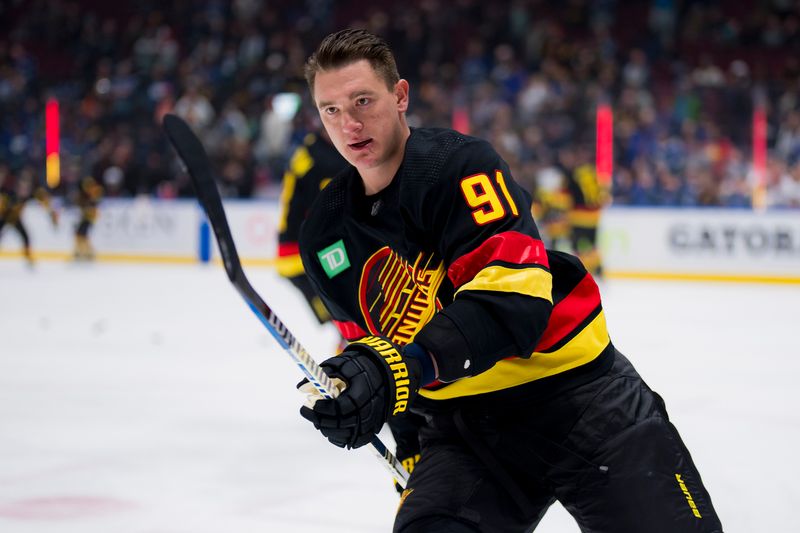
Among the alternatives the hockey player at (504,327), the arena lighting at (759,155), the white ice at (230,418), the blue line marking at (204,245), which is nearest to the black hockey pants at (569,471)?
the hockey player at (504,327)

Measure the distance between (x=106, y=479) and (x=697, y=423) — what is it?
7.56 ft

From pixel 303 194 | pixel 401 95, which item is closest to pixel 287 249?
pixel 303 194

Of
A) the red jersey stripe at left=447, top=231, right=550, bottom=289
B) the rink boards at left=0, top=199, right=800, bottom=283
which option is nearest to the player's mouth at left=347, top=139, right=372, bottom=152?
the red jersey stripe at left=447, top=231, right=550, bottom=289

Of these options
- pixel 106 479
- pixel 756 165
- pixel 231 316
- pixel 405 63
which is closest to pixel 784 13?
pixel 756 165

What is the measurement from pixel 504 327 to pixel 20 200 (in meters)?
11.6

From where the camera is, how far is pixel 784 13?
13.7 metres

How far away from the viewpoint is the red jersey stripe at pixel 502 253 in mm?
1686

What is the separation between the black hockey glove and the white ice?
4.93 ft

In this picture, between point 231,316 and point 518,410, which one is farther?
point 231,316

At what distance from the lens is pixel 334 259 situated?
198 centimetres

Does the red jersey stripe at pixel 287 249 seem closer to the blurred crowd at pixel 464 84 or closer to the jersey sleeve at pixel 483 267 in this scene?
the jersey sleeve at pixel 483 267

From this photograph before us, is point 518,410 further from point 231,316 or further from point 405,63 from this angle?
point 405,63

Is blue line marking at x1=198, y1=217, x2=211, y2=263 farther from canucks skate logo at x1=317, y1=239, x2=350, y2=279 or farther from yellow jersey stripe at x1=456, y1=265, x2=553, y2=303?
yellow jersey stripe at x1=456, y1=265, x2=553, y2=303

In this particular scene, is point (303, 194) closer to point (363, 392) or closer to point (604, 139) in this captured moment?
point (363, 392)
